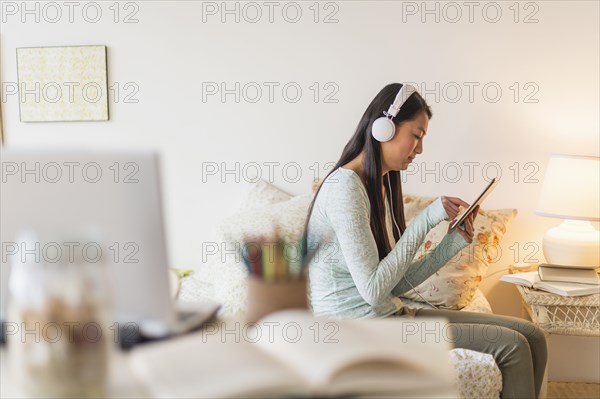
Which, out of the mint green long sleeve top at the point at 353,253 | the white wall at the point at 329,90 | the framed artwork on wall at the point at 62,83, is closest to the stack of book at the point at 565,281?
the white wall at the point at 329,90

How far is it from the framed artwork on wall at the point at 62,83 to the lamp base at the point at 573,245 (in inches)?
77.1

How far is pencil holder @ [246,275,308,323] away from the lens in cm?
106

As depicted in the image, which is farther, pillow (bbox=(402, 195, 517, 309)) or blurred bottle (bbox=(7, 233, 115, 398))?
pillow (bbox=(402, 195, 517, 309))

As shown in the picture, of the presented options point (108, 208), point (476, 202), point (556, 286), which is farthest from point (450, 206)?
point (108, 208)

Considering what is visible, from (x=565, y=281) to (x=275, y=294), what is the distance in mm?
1801

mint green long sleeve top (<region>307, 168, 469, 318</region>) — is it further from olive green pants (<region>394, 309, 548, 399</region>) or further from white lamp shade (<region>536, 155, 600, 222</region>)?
white lamp shade (<region>536, 155, 600, 222</region>)

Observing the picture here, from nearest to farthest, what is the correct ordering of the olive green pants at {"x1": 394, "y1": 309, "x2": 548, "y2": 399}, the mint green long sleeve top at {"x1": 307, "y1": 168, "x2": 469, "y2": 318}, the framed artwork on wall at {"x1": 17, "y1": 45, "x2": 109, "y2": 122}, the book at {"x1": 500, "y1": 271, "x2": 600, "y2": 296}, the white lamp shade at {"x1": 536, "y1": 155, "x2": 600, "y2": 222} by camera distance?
the mint green long sleeve top at {"x1": 307, "y1": 168, "x2": 469, "y2": 318}
the olive green pants at {"x1": 394, "y1": 309, "x2": 548, "y2": 399}
the book at {"x1": 500, "y1": 271, "x2": 600, "y2": 296}
the white lamp shade at {"x1": 536, "y1": 155, "x2": 600, "y2": 222}
the framed artwork on wall at {"x1": 17, "y1": 45, "x2": 109, "y2": 122}

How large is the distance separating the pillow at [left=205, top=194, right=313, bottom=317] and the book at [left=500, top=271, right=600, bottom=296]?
0.81 meters

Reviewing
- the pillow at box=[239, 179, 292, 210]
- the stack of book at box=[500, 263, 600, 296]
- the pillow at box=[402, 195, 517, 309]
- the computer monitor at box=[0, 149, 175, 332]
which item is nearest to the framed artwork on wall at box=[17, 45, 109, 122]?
the pillow at box=[239, 179, 292, 210]

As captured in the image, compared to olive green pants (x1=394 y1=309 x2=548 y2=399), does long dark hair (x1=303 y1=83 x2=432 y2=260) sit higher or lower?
higher

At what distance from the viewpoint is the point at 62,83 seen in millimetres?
3238

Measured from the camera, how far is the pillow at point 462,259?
2654mm

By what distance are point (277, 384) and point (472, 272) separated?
2.00 meters

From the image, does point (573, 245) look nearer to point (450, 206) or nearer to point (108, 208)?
point (450, 206)
